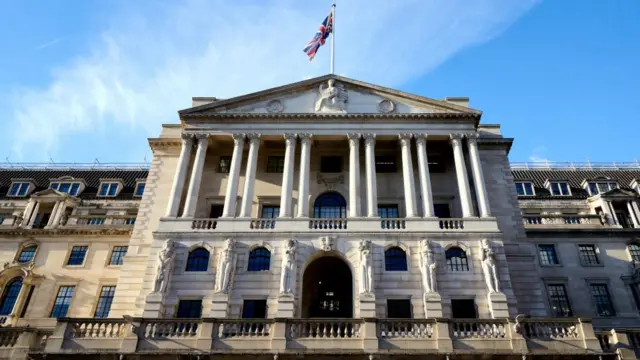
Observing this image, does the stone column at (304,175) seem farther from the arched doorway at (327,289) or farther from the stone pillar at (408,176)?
the stone pillar at (408,176)

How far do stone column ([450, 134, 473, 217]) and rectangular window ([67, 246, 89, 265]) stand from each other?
3566cm

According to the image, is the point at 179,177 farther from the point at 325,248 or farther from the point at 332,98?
the point at 332,98

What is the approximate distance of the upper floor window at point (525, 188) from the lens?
53.0 metres

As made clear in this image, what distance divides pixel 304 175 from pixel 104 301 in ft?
73.9

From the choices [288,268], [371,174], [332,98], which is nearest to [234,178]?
[288,268]

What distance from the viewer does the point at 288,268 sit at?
30.2 metres

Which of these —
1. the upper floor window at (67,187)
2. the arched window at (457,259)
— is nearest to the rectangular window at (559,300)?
the arched window at (457,259)

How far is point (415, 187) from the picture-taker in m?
37.6

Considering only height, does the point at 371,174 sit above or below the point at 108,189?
below

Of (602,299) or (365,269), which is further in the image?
(602,299)

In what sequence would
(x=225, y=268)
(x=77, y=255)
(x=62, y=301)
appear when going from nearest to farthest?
(x=225, y=268) < (x=62, y=301) < (x=77, y=255)

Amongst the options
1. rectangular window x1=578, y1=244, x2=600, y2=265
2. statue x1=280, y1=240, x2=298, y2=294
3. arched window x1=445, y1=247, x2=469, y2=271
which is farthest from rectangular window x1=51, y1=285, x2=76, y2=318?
rectangular window x1=578, y1=244, x2=600, y2=265

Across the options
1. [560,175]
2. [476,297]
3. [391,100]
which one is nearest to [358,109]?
[391,100]

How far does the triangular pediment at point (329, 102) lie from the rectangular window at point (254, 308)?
1639cm
